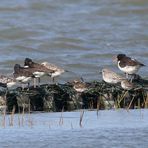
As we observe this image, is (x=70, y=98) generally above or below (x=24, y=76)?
below

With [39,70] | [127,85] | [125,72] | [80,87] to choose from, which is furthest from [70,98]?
[125,72]

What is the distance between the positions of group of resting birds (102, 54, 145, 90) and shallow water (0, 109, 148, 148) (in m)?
1.91

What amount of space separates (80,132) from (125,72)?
5870 millimetres

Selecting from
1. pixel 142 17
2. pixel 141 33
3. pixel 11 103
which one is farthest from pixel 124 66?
pixel 142 17

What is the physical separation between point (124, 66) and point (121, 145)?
667 centimetres

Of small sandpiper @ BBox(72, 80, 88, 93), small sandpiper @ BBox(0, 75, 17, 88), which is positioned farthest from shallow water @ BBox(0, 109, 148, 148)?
small sandpiper @ BBox(0, 75, 17, 88)

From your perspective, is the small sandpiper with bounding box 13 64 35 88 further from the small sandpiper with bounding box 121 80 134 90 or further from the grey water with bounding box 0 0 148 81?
the grey water with bounding box 0 0 148 81

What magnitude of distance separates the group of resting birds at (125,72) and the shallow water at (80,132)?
191cm

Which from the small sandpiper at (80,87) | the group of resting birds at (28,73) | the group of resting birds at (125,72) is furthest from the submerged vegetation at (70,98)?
the group of resting birds at (28,73)

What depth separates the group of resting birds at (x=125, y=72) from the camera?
1770cm

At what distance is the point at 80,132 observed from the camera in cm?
1373

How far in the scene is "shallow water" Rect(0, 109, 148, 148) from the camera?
42.2 feet

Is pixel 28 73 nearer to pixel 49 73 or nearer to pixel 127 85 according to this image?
pixel 49 73

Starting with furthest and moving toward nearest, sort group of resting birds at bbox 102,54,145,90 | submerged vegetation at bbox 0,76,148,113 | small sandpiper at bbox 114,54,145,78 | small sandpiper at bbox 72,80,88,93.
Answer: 1. small sandpiper at bbox 114,54,145,78
2. group of resting birds at bbox 102,54,145,90
3. small sandpiper at bbox 72,80,88,93
4. submerged vegetation at bbox 0,76,148,113
